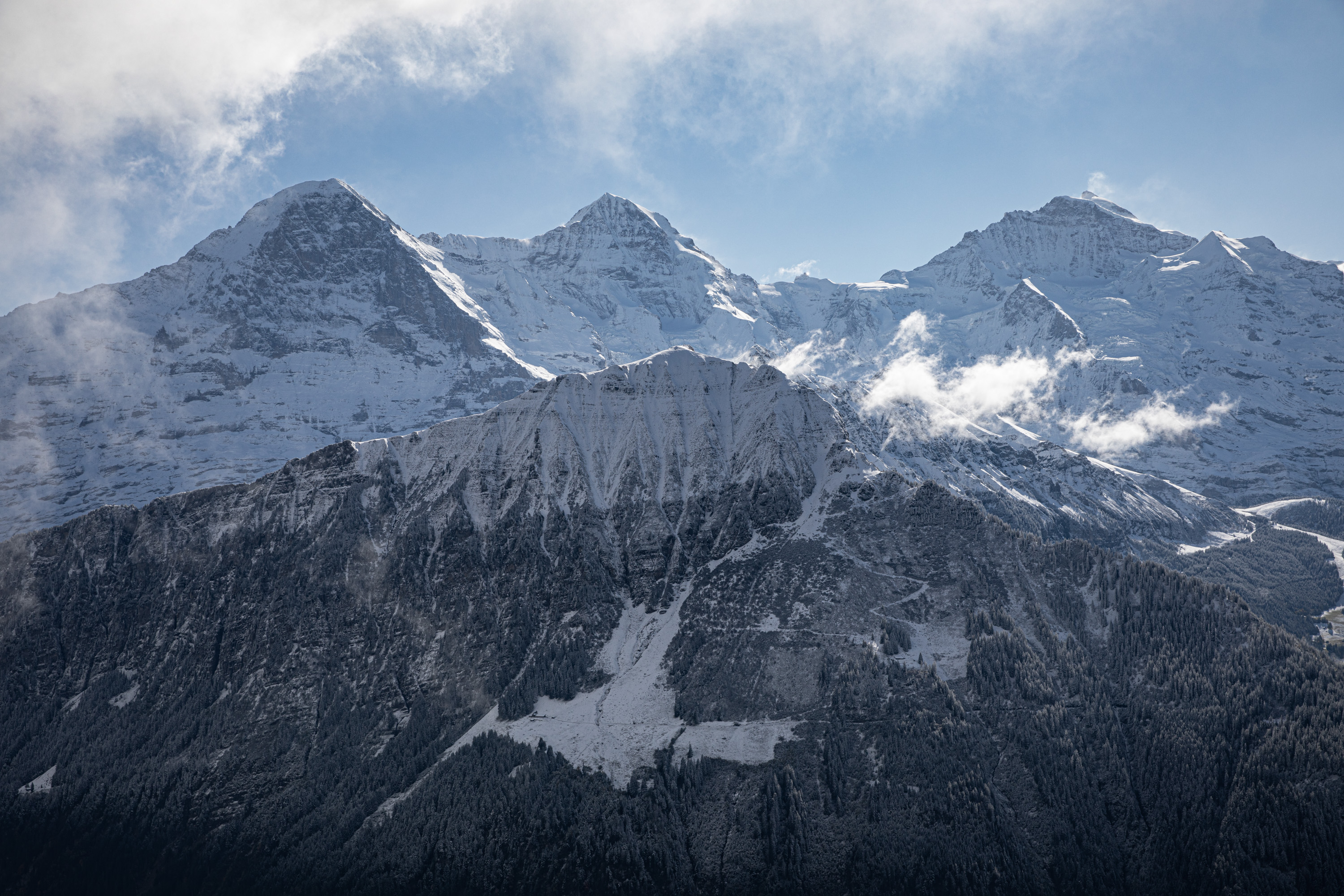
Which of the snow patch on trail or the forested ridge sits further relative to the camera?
the snow patch on trail

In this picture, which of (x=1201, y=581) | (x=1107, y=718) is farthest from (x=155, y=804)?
(x=1201, y=581)

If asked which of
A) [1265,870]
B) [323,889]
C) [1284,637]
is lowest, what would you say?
[323,889]

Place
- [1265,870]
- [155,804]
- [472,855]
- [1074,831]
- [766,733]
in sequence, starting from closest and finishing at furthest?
1. [1265,870]
2. [1074,831]
3. [472,855]
4. [766,733]
5. [155,804]

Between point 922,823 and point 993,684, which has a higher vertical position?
point 993,684

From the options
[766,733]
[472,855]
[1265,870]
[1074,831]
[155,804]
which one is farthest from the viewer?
[155,804]

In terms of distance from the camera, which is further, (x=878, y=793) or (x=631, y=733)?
(x=631, y=733)

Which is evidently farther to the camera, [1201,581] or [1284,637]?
[1201,581]

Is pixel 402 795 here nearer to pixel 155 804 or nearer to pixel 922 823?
pixel 155 804

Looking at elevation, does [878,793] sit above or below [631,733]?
below

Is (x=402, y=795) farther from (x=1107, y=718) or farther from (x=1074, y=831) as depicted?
(x=1107, y=718)

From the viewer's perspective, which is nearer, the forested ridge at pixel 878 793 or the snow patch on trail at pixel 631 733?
the forested ridge at pixel 878 793
